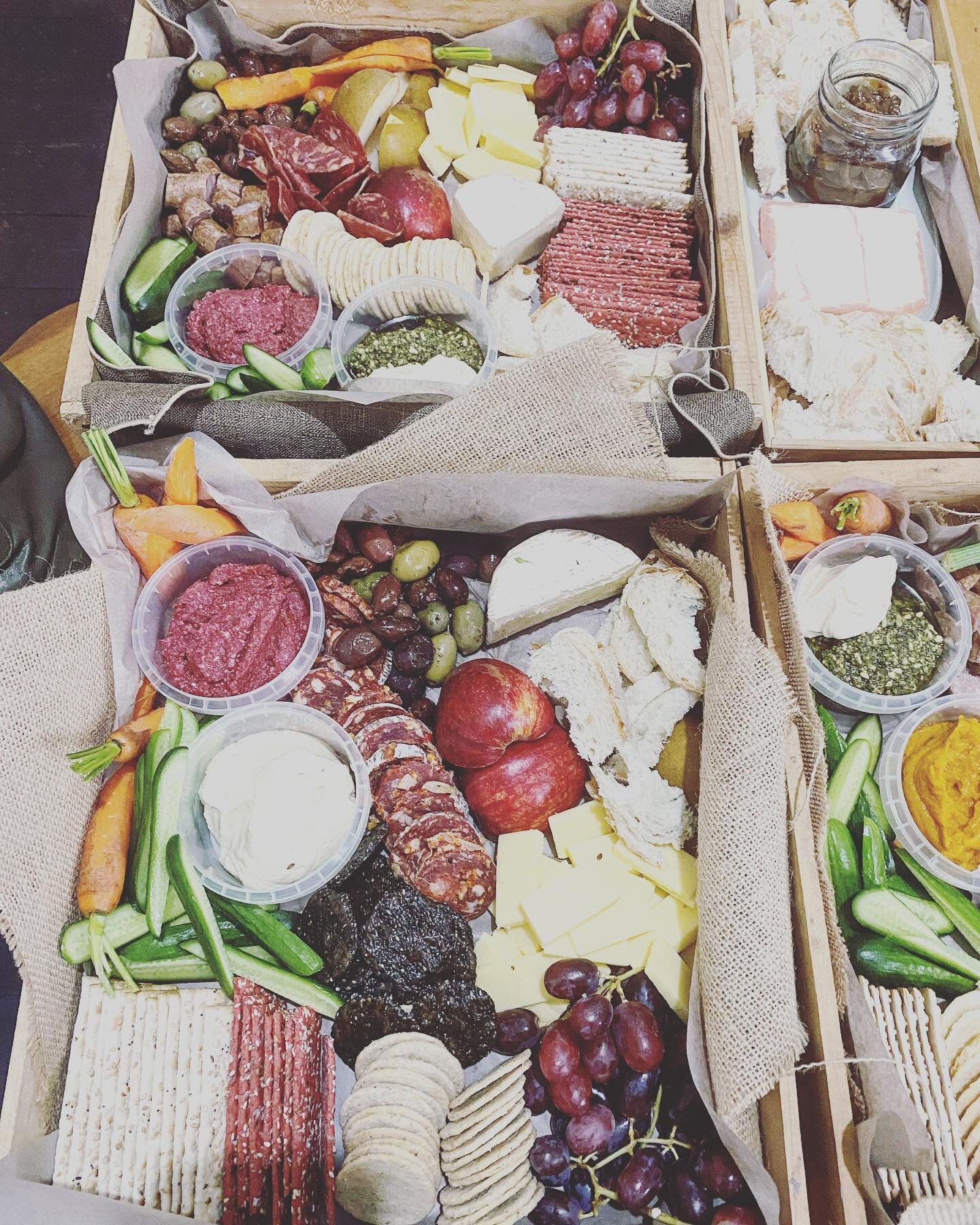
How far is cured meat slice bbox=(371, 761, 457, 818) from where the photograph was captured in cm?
148

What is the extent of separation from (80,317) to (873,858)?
189 centimetres

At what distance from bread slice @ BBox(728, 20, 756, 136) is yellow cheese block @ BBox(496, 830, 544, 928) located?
1707 mm

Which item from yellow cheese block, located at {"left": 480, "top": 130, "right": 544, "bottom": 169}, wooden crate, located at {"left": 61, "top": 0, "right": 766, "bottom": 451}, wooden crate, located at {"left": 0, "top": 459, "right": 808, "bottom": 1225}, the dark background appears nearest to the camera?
wooden crate, located at {"left": 0, "top": 459, "right": 808, "bottom": 1225}

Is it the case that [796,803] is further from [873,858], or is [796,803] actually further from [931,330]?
[931,330]

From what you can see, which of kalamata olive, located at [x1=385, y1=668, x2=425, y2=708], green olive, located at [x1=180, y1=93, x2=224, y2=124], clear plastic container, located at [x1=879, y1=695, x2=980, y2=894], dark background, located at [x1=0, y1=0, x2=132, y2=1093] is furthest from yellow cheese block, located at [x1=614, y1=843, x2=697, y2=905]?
dark background, located at [x1=0, y1=0, x2=132, y2=1093]

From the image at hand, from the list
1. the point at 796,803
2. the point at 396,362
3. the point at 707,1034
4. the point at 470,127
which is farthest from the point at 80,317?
the point at 707,1034

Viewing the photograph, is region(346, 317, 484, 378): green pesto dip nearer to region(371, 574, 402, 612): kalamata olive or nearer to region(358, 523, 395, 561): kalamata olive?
region(358, 523, 395, 561): kalamata olive

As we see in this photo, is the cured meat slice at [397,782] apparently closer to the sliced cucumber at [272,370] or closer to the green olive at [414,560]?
the green olive at [414,560]

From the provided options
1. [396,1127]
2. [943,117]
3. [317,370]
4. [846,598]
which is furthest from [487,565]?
[943,117]

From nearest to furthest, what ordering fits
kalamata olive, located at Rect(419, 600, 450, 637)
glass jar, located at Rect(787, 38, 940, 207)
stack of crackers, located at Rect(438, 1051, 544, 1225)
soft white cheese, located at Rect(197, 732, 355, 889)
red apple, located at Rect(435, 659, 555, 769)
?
stack of crackers, located at Rect(438, 1051, 544, 1225) < soft white cheese, located at Rect(197, 732, 355, 889) < red apple, located at Rect(435, 659, 555, 769) < kalamata olive, located at Rect(419, 600, 450, 637) < glass jar, located at Rect(787, 38, 940, 207)

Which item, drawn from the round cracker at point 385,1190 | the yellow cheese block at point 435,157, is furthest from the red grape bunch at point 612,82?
the round cracker at point 385,1190

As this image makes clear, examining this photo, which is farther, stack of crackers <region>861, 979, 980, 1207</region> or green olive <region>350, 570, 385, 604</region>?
green olive <region>350, 570, 385, 604</region>

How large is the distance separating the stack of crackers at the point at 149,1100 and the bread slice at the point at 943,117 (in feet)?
7.91

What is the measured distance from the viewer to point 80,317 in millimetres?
1793
